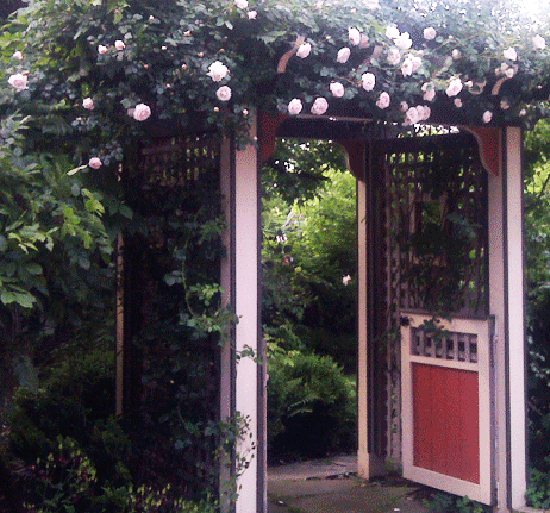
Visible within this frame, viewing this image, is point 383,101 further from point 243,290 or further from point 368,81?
point 243,290

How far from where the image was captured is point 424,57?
473cm

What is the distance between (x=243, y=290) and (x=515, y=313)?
198cm

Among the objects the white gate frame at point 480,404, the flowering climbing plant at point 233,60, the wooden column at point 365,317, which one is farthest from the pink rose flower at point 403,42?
the wooden column at point 365,317

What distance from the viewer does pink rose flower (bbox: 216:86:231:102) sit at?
4016 mm

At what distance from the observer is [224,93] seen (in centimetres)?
402

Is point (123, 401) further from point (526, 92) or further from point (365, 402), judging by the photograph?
point (526, 92)

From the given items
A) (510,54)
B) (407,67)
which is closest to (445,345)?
(510,54)

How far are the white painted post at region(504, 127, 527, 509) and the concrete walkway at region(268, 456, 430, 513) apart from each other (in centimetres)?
73

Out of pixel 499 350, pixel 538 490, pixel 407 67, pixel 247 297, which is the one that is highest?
pixel 407 67

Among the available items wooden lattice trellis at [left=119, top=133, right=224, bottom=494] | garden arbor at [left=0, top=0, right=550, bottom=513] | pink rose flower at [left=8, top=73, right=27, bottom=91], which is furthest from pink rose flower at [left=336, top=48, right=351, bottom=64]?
pink rose flower at [left=8, top=73, right=27, bottom=91]

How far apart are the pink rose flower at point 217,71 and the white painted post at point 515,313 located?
230 cm

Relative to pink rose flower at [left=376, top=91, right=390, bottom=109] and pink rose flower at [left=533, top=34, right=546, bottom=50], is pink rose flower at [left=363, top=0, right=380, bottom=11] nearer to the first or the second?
pink rose flower at [left=376, top=91, right=390, bottom=109]

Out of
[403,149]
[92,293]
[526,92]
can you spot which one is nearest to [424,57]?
[526,92]

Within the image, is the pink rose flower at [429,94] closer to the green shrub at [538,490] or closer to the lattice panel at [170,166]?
the lattice panel at [170,166]
